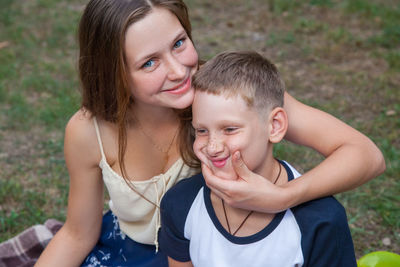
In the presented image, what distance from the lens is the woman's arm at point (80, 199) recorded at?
7.86ft

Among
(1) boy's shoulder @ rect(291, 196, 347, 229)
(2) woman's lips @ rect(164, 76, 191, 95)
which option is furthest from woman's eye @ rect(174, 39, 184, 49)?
(1) boy's shoulder @ rect(291, 196, 347, 229)

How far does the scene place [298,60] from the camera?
5754 millimetres

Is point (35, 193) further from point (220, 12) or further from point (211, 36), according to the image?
point (220, 12)

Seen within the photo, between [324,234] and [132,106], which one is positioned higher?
[132,106]

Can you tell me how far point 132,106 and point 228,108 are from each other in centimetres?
75

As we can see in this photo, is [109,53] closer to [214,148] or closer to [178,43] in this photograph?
[178,43]

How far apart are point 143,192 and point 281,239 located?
0.82 meters

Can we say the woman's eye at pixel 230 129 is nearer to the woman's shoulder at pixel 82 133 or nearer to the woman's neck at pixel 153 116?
the woman's neck at pixel 153 116

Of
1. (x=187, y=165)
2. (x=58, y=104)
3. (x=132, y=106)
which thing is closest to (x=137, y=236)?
(x=187, y=165)

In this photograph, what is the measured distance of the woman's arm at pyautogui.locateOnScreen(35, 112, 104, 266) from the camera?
240 cm

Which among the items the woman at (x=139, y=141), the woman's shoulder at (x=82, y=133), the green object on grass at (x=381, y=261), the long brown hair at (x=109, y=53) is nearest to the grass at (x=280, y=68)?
the green object on grass at (x=381, y=261)

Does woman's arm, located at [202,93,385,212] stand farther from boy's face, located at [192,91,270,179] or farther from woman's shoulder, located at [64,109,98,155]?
woman's shoulder, located at [64,109,98,155]

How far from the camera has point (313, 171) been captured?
1.98 metres

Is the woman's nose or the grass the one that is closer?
the woman's nose
